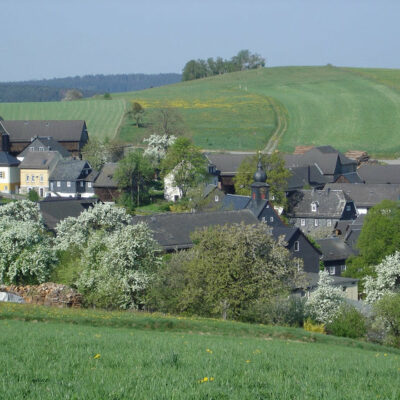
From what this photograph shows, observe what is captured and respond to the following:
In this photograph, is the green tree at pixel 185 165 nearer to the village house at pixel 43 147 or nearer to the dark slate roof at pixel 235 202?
the dark slate roof at pixel 235 202

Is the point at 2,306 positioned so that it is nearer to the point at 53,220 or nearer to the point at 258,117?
the point at 53,220

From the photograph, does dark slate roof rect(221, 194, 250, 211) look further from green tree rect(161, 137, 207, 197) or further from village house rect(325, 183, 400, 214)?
village house rect(325, 183, 400, 214)

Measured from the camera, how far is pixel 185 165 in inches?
3241

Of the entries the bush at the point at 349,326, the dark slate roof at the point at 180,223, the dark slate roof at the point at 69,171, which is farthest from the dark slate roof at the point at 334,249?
the dark slate roof at the point at 69,171

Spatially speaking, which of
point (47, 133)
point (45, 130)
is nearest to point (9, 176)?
point (47, 133)

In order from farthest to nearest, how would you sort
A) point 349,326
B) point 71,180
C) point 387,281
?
point 71,180, point 387,281, point 349,326

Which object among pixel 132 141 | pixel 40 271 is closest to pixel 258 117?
pixel 132 141

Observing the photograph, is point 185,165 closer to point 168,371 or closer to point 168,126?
point 168,126

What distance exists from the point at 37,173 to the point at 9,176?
3.42 meters

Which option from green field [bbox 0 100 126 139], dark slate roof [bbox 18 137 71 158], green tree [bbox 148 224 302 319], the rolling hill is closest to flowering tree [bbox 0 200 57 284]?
green tree [bbox 148 224 302 319]

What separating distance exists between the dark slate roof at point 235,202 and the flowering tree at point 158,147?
24.0 metres

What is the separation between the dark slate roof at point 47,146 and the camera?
98125 mm

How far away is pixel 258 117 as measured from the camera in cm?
13750

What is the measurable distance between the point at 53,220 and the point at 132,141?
63488 mm
